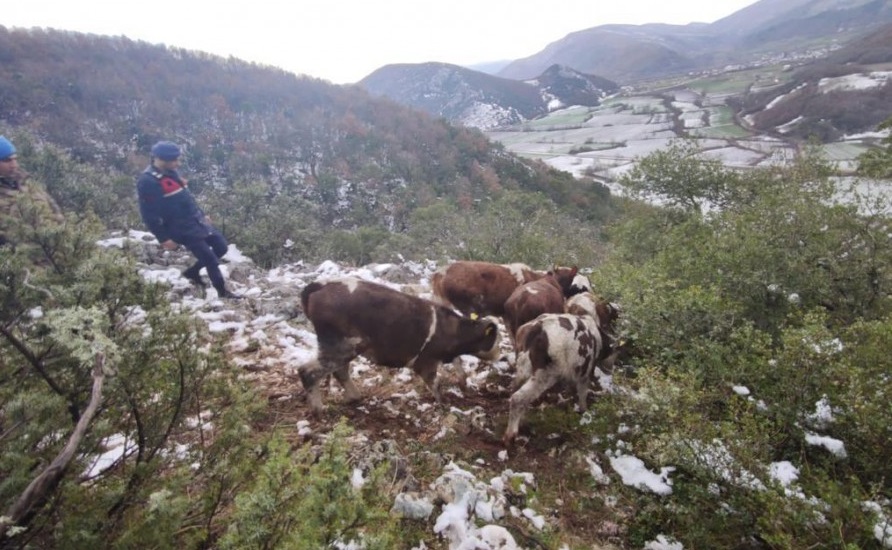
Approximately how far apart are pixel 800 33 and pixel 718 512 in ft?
640

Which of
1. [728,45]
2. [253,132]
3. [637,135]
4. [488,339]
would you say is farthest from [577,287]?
[728,45]

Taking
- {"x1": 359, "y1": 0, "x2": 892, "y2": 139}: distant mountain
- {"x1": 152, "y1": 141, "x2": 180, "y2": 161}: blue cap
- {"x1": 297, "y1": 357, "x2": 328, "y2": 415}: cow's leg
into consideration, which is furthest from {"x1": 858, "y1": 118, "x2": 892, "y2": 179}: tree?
{"x1": 359, "y1": 0, "x2": 892, "y2": 139}: distant mountain

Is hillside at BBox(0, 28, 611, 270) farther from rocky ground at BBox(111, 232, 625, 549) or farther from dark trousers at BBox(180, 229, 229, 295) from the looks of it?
rocky ground at BBox(111, 232, 625, 549)

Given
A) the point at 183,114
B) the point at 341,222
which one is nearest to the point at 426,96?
the point at 183,114

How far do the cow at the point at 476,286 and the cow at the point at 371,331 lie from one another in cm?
220

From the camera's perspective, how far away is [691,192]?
14516mm

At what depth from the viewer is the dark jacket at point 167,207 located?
7.96 meters

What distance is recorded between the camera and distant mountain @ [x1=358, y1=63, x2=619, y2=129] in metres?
82.6

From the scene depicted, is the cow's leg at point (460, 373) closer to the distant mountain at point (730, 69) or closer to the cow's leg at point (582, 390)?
the cow's leg at point (582, 390)

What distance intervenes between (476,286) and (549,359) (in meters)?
2.98

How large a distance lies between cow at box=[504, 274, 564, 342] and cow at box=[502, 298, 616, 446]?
1.09 metres

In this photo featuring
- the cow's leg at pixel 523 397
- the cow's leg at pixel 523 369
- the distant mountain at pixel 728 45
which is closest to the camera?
the cow's leg at pixel 523 397

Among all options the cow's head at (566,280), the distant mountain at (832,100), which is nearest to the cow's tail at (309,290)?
the cow's head at (566,280)

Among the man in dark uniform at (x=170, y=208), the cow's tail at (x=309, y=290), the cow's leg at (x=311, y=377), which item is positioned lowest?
the cow's leg at (x=311, y=377)
